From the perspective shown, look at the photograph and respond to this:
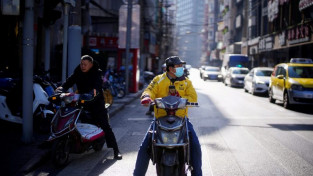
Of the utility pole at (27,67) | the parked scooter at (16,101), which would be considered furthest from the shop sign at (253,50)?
the utility pole at (27,67)

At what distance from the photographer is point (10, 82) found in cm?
916

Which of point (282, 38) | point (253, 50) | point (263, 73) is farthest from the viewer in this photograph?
point (253, 50)

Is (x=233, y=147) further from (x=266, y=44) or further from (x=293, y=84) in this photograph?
(x=266, y=44)

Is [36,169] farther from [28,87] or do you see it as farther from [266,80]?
[266,80]

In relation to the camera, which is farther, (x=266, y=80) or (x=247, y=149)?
(x=266, y=80)

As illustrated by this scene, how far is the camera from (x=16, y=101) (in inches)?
340

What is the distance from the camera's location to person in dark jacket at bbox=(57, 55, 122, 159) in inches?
247

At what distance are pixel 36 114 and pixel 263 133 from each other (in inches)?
201

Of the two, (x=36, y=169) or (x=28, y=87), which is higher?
(x=28, y=87)

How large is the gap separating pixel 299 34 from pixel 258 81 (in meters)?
8.63

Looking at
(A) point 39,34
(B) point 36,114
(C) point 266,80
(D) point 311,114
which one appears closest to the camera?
(B) point 36,114

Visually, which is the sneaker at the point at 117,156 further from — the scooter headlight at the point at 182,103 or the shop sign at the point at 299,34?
the shop sign at the point at 299,34

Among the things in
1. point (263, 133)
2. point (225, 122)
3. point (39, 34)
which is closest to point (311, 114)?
point (225, 122)

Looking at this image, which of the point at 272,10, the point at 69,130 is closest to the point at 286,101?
the point at 69,130
